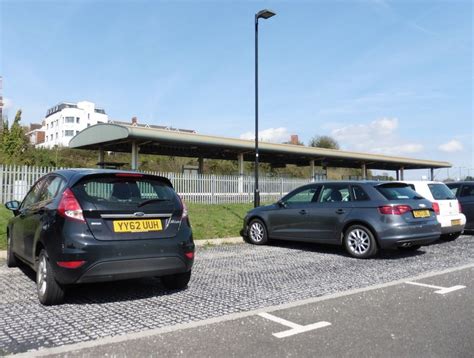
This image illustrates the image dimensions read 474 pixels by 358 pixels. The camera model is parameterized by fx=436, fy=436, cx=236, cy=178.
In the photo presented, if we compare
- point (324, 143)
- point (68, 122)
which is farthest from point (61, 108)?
point (324, 143)

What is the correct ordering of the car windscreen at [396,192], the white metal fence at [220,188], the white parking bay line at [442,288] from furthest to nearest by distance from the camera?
the white metal fence at [220,188] < the car windscreen at [396,192] < the white parking bay line at [442,288]

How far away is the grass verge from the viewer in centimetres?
1129

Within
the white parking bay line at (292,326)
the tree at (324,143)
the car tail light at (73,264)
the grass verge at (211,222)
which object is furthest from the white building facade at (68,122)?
the white parking bay line at (292,326)

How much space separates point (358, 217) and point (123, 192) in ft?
17.0

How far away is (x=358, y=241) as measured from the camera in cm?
888

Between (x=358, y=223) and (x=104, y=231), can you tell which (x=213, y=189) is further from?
(x=104, y=231)

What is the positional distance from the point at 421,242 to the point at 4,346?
7553 millimetres

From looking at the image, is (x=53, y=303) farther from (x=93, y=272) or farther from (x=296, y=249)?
(x=296, y=249)

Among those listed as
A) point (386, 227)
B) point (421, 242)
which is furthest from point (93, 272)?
point (421, 242)

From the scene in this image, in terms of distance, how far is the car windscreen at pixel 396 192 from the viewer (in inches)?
351

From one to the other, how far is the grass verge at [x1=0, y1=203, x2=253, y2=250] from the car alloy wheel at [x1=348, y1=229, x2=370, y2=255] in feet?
12.9

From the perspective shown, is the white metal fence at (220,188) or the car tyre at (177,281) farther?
the white metal fence at (220,188)

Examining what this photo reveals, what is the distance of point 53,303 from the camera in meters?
5.21

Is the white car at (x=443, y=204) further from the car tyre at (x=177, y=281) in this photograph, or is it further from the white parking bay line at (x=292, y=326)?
the white parking bay line at (x=292, y=326)
